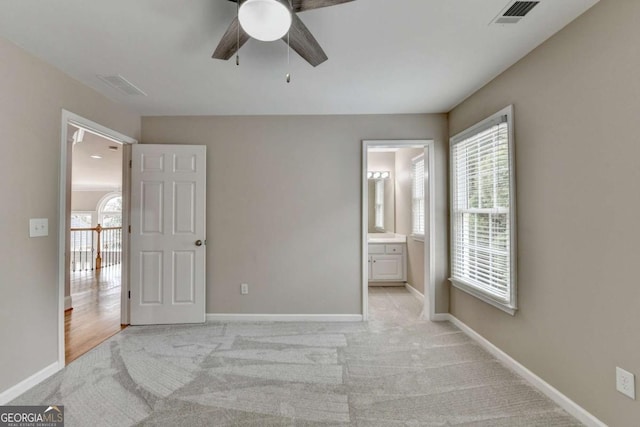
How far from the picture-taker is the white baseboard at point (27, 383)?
1970 mm

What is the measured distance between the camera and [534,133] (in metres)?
2.17

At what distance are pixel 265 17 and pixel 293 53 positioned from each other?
828 mm

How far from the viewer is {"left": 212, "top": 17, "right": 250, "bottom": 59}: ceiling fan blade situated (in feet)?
5.32

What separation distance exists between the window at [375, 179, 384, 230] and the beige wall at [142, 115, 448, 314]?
2.21 m

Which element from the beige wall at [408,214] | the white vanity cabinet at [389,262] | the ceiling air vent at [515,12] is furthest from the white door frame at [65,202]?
the beige wall at [408,214]

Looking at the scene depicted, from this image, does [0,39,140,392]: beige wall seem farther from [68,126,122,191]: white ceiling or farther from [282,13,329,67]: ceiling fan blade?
[282,13,329,67]: ceiling fan blade

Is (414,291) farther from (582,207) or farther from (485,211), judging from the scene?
(582,207)

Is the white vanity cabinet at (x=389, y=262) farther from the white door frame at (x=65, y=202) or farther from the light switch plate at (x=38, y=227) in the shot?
the light switch plate at (x=38, y=227)

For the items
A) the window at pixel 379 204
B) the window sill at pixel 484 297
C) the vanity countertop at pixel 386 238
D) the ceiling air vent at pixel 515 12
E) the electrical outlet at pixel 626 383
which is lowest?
the electrical outlet at pixel 626 383

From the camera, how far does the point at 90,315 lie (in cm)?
367

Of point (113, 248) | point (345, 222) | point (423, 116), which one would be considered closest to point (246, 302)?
point (345, 222)

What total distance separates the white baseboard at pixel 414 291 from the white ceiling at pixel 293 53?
269 centimetres

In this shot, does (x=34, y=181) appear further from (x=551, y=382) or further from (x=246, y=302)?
(x=551, y=382)

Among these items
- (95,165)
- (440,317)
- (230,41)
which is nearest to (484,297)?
(440,317)
